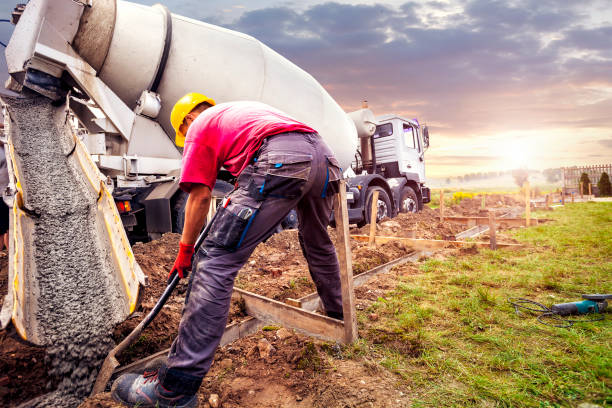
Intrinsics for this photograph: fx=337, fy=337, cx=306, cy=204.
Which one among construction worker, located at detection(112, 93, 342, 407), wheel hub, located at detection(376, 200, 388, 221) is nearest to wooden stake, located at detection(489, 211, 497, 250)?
wheel hub, located at detection(376, 200, 388, 221)

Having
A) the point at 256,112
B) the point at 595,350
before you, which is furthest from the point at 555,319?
the point at 256,112

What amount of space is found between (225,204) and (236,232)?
0.18 metres

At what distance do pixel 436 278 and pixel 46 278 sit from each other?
3.67m

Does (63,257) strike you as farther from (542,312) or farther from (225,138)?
(542,312)

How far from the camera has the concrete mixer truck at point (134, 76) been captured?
3947mm

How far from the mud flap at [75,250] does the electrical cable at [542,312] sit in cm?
290

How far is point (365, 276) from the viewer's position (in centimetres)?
365

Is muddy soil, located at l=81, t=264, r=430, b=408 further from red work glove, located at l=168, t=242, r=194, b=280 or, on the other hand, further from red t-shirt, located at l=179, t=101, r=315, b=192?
red t-shirt, located at l=179, t=101, r=315, b=192

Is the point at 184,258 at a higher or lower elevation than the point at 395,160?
lower

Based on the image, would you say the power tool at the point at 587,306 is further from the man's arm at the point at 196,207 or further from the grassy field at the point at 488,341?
the man's arm at the point at 196,207

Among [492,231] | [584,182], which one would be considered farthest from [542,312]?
[584,182]

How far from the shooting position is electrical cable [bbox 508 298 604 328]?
8.17 feet

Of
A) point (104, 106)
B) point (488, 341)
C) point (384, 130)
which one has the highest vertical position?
point (384, 130)

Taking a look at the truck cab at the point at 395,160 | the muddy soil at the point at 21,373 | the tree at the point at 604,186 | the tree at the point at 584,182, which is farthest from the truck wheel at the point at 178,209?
the tree at the point at 604,186
